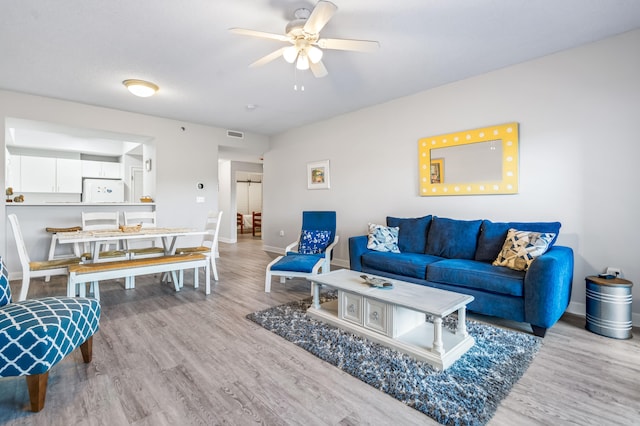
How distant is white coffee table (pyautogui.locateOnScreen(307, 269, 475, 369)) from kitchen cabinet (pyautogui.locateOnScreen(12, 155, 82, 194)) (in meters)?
7.71

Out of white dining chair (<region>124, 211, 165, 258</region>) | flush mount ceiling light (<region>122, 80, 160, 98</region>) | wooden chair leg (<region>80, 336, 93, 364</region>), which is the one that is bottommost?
wooden chair leg (<region>80, 336, 93, 364</region>)

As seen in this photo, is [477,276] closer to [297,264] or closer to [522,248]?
[522,248]

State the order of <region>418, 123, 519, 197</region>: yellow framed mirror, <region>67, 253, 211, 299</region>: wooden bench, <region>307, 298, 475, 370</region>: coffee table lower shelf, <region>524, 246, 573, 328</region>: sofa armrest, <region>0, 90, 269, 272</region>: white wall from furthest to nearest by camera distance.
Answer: <region>0, 90, 269, 272</region>: white wall < <region>418, 123, 519, 197</region>: yellow framed mirror < <region>67, 253, 211, 299</region>: wooden bench < <region>524, 246, 573, 328</region>: sofa armrest < <region>307, 298, 475, 370</region>: coffee table lower shelf

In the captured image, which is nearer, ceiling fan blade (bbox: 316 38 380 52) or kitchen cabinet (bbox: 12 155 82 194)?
ceiling fan blade (bbox: 316 38 380 52)

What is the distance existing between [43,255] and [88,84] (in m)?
2.59

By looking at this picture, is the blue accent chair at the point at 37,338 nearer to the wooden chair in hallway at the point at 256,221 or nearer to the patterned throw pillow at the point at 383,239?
the patterned throw pillow at the point at 383,239

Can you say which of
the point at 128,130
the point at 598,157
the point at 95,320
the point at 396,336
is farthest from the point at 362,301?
the point at 128,130

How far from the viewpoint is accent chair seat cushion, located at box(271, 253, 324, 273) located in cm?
341

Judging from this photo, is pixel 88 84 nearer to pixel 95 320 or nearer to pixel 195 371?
pixel 95 320

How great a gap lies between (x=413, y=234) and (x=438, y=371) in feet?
6.77

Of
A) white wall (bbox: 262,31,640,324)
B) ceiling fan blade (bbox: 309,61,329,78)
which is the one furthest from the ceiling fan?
white wall (bbox: 262,31,640,324)

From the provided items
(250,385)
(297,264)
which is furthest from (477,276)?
(250,385)

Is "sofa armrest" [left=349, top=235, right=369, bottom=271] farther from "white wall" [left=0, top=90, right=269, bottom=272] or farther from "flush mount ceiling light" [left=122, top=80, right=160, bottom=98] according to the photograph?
"white wall" [left=0, top=90, right=269, bottom=272]

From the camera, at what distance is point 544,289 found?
7.55 ft
